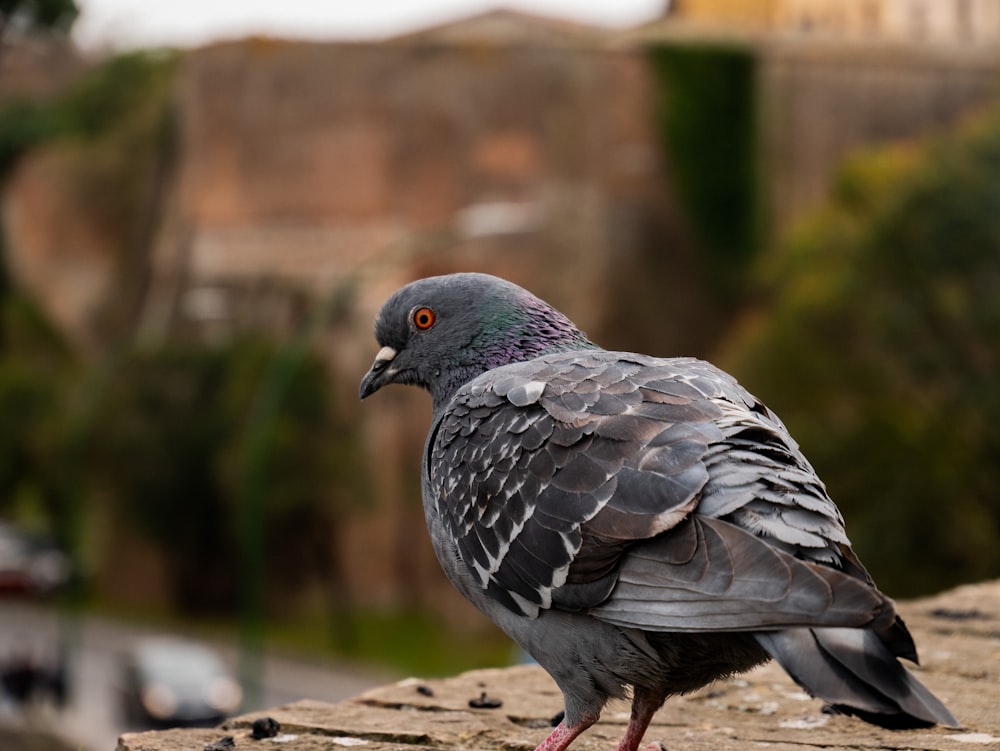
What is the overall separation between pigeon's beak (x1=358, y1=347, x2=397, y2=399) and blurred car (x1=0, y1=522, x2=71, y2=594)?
36.8 m

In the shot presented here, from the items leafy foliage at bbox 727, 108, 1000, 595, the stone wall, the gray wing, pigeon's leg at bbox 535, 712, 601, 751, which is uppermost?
the stone wall

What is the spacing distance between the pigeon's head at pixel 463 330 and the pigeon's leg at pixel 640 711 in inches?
38.9

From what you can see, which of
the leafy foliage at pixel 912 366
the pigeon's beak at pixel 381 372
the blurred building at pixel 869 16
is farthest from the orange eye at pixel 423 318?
the blurred building at pixel 869 16

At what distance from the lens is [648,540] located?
121 inches

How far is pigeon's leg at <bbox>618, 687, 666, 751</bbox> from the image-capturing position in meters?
3.37

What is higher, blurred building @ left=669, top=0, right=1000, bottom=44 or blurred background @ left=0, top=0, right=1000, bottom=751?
blurred building @ left=669, top=0, right=1000, bottom=44

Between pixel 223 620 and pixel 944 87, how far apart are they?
782 inches

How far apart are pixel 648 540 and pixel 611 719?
4.90 ft

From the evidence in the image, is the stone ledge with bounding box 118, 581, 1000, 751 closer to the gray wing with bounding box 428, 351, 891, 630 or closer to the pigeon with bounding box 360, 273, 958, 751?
the pigeon with bounding box 360, 273, 958, 751

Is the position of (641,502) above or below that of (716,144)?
below

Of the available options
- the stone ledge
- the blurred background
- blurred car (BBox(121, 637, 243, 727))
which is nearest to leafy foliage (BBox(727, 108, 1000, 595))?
the blurred background

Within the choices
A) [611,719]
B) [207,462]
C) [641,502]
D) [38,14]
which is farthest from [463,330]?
[38,14]

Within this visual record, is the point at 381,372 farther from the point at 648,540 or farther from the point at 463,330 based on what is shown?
the point at 648,540

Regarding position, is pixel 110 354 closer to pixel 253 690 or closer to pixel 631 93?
pixel 631 93
